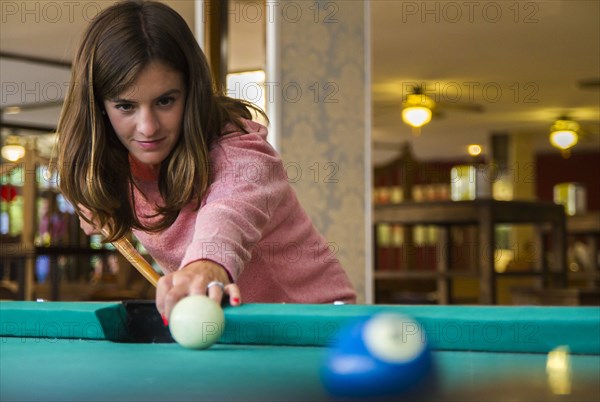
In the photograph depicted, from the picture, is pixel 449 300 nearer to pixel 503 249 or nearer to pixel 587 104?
pixel 587 104

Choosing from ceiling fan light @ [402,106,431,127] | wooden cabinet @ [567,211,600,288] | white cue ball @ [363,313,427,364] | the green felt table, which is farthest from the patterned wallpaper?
wooden cabinet @ [567,211,600,288]

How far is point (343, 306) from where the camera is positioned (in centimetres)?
134

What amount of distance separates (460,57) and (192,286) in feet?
22.3

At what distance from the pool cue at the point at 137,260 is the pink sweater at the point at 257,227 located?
0.04 meters

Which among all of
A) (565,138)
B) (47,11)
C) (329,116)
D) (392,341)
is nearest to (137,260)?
(392,341)

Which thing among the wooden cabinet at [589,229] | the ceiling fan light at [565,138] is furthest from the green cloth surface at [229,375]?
the ceiling fan light at [565,138]

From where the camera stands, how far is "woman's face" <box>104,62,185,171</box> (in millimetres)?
1604

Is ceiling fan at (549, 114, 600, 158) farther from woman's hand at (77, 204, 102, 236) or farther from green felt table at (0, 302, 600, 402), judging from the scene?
green felt table at (0, 302, 600, 402)

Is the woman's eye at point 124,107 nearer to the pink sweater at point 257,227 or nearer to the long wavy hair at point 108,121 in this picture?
the long wavy hair at point 108,121

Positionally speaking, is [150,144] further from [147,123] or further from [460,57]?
[460,57]

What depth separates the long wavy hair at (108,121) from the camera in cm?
164

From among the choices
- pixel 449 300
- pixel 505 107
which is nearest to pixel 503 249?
pixel 505 107

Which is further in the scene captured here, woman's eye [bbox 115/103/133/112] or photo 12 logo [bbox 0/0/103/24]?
photo 12 logo [bbox 0/0/103/24]

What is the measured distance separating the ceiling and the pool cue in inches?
110
